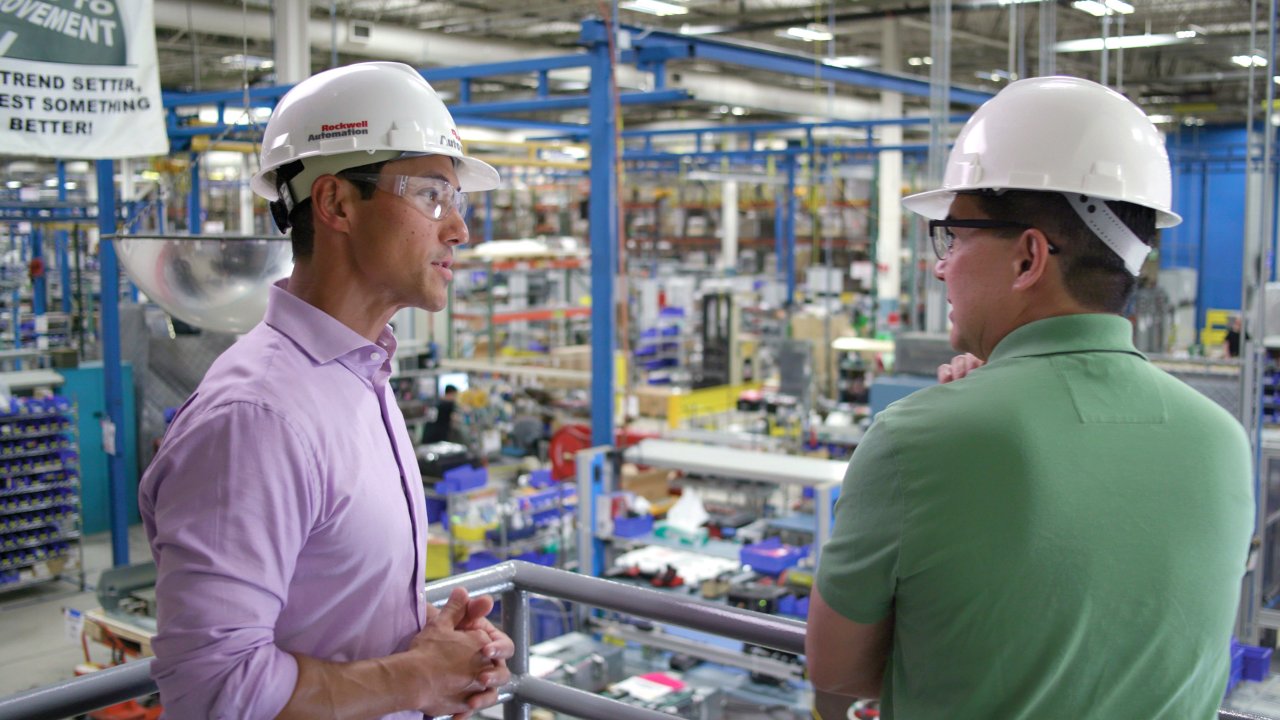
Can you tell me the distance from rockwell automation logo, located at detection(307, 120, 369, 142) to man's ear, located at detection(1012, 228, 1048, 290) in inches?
33.8

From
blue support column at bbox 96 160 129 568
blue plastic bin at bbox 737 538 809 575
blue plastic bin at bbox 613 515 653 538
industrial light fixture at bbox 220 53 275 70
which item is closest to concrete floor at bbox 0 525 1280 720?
blue support column at bbox 96 160 129 568

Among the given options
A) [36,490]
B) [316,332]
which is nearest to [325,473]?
[316,332]

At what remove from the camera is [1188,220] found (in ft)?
78.2

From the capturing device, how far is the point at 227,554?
3.81ft

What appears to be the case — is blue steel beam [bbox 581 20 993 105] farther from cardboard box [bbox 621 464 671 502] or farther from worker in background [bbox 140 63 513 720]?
worker in background [bbox 140 63 513 720]

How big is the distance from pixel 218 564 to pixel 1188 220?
26.0 meters

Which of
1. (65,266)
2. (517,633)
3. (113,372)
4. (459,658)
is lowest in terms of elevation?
(113,372)

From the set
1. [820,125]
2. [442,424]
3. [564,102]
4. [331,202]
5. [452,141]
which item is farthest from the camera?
[820,125]

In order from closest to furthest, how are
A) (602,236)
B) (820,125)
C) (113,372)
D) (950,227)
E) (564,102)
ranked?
(950,227) < (602,236) < (564,102) < (113,372) < (820,125)

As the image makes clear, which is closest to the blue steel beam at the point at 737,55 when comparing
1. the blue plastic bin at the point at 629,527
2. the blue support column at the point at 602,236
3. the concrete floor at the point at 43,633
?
the blue support column at the point at 602,236

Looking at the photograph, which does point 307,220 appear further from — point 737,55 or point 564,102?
point 737,55

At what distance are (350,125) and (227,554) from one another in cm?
63

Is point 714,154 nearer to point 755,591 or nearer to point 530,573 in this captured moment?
point 755,591

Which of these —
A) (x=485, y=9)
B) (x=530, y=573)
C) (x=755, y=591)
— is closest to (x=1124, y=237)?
(x=530, y=573)
